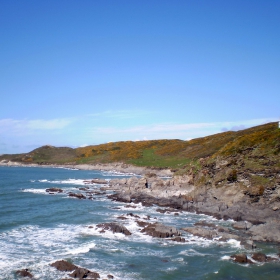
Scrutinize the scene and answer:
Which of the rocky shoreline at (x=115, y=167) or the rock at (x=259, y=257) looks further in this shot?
the rocky shoreline at (x=115, y=167)

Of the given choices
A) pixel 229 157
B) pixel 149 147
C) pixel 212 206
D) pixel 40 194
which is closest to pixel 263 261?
pixel 212 206

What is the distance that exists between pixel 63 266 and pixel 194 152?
112 m

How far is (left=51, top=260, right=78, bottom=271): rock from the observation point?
24.8 m

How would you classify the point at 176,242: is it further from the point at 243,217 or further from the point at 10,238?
the point at 10,238

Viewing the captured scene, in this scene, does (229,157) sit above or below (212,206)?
above

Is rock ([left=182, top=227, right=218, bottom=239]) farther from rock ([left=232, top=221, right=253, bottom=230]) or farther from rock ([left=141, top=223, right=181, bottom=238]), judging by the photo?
rock ([left=232, top=221, right=253, bottom=230])

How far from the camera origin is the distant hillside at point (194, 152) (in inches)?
2202

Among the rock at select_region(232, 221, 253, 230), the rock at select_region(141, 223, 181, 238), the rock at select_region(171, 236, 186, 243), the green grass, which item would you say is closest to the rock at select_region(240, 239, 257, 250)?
the rock at select_region(232, 221, 253, 230)

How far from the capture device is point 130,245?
103 feet

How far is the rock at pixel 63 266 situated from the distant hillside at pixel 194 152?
35973mm

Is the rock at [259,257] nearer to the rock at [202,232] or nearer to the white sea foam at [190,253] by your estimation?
the white sea foam at [190,253]

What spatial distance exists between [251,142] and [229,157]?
697 cm

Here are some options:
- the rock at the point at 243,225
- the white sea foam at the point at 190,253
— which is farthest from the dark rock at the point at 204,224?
the white sea foam at the point at 190,253

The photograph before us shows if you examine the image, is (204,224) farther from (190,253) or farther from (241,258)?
(241,258)
